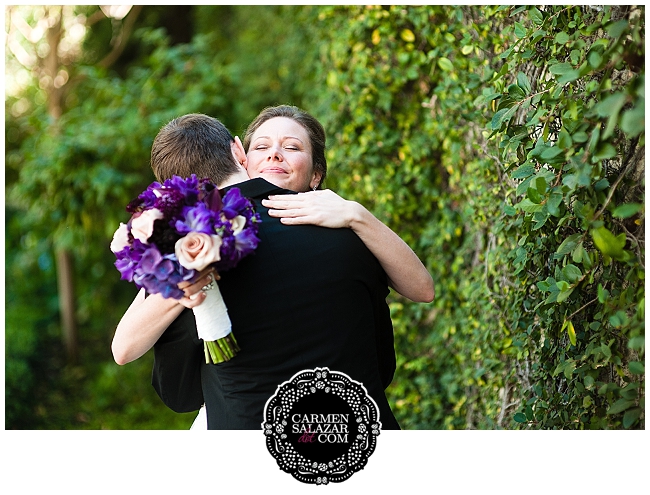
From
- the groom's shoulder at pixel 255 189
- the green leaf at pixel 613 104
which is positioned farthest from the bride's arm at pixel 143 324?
the green leaf at pixel 613 104

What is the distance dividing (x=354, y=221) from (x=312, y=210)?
121 millimetres

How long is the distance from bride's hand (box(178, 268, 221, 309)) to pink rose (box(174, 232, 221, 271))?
0.05 m

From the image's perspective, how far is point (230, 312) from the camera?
171cm

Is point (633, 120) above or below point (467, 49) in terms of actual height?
below

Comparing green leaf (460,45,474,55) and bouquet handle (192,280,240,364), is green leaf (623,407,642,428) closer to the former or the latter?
bouquet handle (192,280,240,364)

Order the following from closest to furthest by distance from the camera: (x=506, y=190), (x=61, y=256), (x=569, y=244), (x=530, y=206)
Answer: (x=569, y=244), (x=530, y=206), (x=506, y=190), (x=61, y=256)

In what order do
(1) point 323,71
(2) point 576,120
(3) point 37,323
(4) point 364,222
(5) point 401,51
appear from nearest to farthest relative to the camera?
(2) point 576,120 < (4) point 364,222 < (5) point 401,51 < (1) point 323,71 < (3) point 37,323

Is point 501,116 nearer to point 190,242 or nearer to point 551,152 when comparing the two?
point 551,152

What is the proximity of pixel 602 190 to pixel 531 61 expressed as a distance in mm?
690

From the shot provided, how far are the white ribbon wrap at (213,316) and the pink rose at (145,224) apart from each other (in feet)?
0.67

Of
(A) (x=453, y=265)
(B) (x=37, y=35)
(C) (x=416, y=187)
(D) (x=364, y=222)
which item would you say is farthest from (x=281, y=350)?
(B) (x=37, y=35)

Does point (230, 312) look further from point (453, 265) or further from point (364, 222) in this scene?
point (453, 265)

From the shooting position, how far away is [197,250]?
1.54 meters

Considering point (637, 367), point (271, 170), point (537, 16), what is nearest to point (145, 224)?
point (271, 170)
